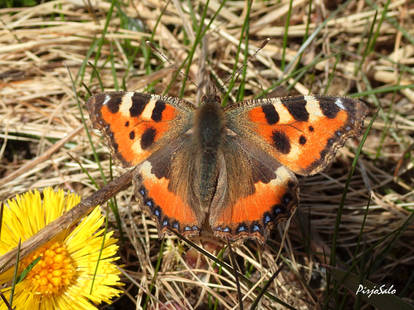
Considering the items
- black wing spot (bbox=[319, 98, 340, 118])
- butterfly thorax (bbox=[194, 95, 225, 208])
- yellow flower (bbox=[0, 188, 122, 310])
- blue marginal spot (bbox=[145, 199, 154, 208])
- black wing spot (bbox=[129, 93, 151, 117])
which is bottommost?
yellow flower (bbox=[0, 188, 122, 310])

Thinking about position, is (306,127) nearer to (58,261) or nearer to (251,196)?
(251,196)

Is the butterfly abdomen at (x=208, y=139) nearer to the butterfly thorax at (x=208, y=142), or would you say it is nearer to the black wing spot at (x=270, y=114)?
the butterfly thorax at (x=208, y=142)

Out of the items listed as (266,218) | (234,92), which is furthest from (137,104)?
(234,92)

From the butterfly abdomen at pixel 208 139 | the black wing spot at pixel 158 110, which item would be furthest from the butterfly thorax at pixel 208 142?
the black wing spot at pixel 158 110

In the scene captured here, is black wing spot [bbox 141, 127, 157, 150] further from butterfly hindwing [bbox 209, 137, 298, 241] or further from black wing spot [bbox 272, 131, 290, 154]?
black wing spot [bbox 272, 131, 290, 154]

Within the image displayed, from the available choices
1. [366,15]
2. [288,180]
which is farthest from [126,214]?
[366,15]

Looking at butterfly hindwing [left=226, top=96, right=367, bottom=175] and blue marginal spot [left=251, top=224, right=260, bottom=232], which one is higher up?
butterfly hindwing [left=226, top=96, right=367, bottom=175]

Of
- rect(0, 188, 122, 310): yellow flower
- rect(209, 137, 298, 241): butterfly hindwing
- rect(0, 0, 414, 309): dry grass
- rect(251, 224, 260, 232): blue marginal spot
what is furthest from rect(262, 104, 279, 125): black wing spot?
rect(0, 188, 122, 310): yellow flower
